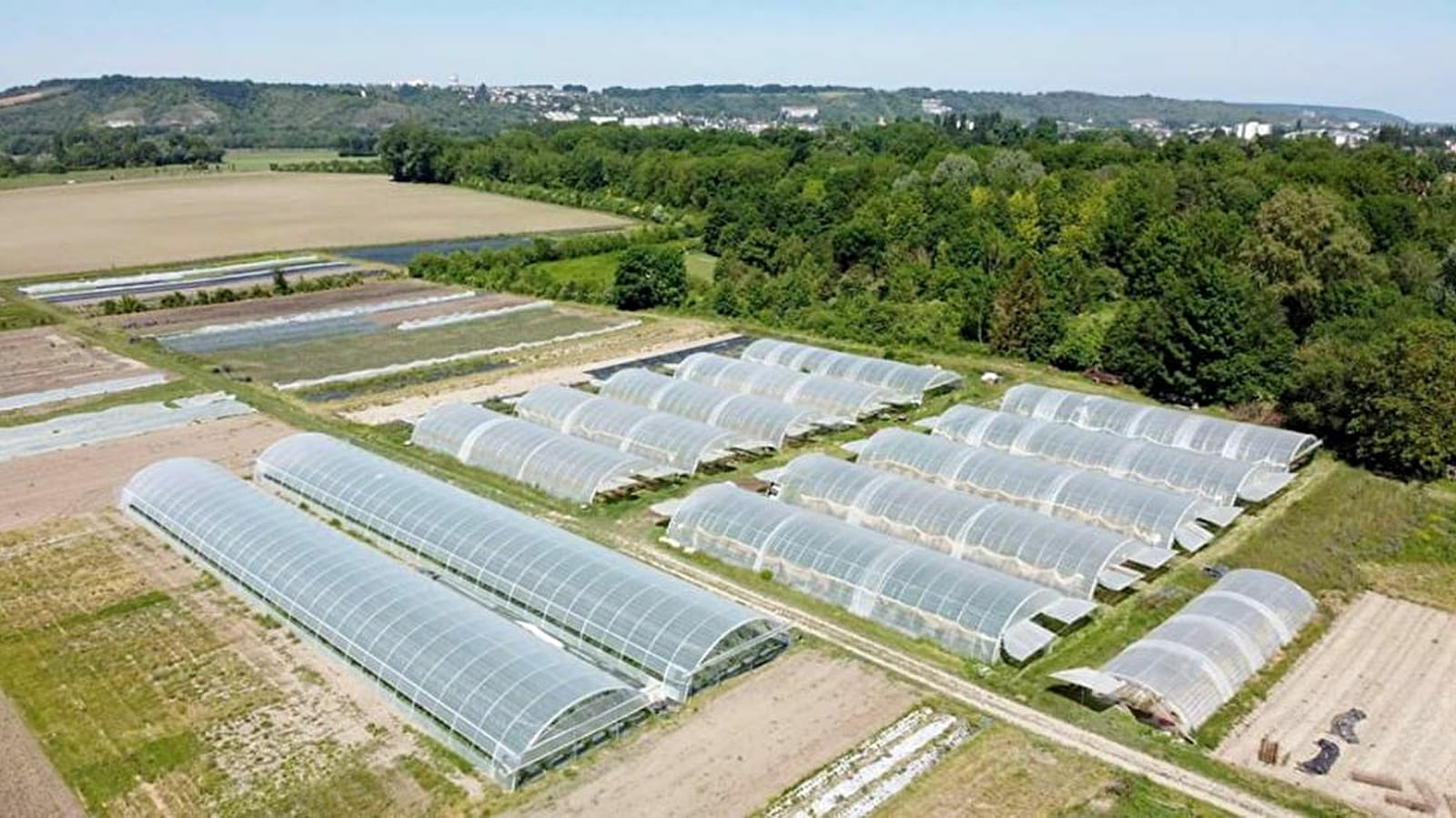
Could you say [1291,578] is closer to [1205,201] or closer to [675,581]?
[675,581]

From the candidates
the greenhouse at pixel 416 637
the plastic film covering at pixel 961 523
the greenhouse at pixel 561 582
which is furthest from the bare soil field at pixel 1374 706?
the greenhouse at pixel 416 637

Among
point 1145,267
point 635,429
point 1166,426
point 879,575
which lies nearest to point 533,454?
point 635,429

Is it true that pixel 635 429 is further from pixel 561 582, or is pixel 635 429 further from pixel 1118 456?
pixel 1118 456

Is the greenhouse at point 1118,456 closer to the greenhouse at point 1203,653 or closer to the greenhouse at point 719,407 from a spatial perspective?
the greenhouse at point 719,407

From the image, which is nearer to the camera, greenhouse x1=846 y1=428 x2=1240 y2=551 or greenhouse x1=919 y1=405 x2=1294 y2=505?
greenhouse x1=846 y1=428 x2=1240 y2=551

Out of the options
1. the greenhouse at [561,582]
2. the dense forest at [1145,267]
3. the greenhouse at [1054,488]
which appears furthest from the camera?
the dense forest at [1145,267]

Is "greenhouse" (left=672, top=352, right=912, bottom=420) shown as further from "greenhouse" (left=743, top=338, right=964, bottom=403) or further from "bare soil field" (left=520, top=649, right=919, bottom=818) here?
"bare soil field" (left=520, top=649, right=919, bottom=818)

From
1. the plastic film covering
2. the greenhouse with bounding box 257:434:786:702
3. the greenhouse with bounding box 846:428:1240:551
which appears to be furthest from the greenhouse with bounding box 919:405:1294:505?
the greenhouse with bounding box 257:434:786:702
